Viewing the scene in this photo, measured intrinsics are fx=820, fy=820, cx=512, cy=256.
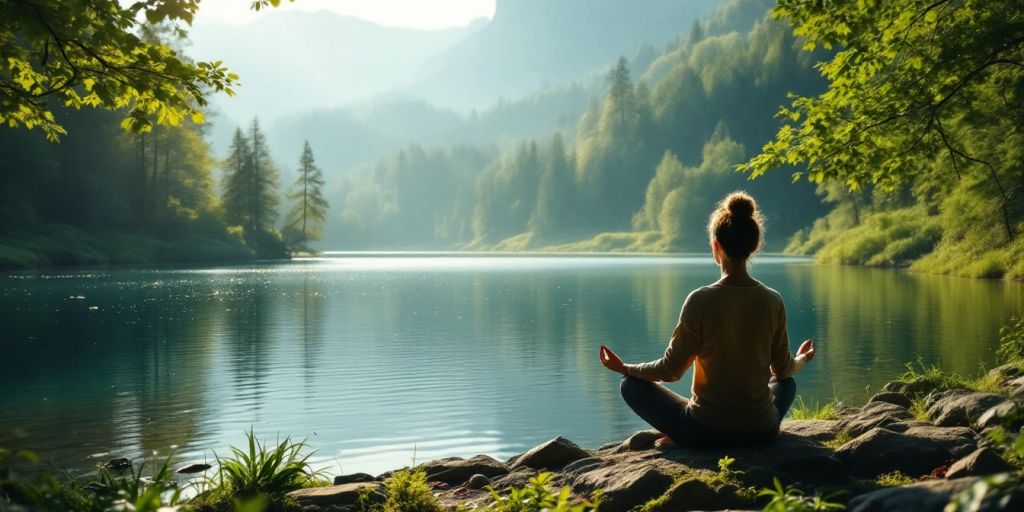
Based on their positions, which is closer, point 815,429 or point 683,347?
point 683,347

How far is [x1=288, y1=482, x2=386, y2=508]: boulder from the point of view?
22.5 ft

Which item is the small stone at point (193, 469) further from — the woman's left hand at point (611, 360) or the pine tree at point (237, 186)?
the pine tree at point (237, 186)

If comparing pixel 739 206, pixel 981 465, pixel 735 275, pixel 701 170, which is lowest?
pixel 981 465

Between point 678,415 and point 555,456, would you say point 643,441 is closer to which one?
point 555,456

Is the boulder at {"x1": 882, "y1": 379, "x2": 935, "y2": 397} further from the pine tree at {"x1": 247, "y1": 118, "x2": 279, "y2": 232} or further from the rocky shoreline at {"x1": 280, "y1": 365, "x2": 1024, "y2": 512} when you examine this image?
the pine tree at {"x1": 247, "y1": 118, "x2": 279, "y2": 232}

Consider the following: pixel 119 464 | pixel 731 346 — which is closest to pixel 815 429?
pixel 731 346

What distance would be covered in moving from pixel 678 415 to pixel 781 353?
3.34ft

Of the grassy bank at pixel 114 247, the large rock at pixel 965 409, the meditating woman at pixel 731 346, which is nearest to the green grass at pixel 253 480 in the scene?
the meditating woman at pixel 731 346

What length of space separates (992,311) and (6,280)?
48943mm

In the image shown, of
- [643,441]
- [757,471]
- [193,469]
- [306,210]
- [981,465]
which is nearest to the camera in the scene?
[981,465]

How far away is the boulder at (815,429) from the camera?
331 inches

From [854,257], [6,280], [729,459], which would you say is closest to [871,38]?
[729,459]

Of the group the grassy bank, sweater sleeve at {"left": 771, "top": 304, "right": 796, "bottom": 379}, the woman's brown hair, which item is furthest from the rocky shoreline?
the grassy bank

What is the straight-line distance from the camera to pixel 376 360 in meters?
21.0
